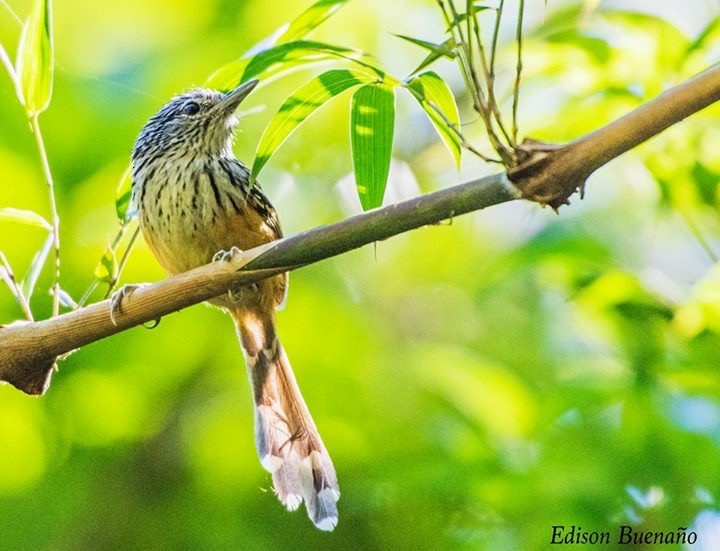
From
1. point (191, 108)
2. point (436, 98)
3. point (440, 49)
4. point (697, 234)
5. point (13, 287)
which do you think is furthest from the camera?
point (191, 108)

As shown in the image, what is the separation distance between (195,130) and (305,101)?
A: 1.45 metres

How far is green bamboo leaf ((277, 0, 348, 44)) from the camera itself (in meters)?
1.75

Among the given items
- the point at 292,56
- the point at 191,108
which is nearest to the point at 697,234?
the point at 292,56

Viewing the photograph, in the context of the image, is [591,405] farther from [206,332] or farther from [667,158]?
[206,332]

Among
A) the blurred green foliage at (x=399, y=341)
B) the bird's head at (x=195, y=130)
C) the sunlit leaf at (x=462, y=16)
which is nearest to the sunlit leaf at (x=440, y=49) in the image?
the sunlit leaf at (x=462, y=16)

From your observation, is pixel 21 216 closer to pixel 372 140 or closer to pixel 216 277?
pixel 216 277

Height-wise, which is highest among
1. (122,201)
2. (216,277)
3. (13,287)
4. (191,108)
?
(191,108)

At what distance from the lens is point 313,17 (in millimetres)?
1764

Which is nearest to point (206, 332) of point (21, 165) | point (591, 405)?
point (21, 165)

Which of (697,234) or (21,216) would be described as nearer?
(21,216)

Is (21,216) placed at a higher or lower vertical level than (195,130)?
lower

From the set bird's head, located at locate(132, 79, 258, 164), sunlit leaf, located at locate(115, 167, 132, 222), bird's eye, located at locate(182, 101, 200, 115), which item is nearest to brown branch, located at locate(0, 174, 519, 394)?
sunlit leaf, located at locate(115, 167, 132, 222)

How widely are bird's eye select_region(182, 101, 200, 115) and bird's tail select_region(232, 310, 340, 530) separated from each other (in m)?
0.66

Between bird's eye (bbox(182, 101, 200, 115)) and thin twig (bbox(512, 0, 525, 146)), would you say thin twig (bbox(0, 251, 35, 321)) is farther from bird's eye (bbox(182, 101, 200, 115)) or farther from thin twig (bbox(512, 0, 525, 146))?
bird's eye (bbox(182, 101, 200, 115))
